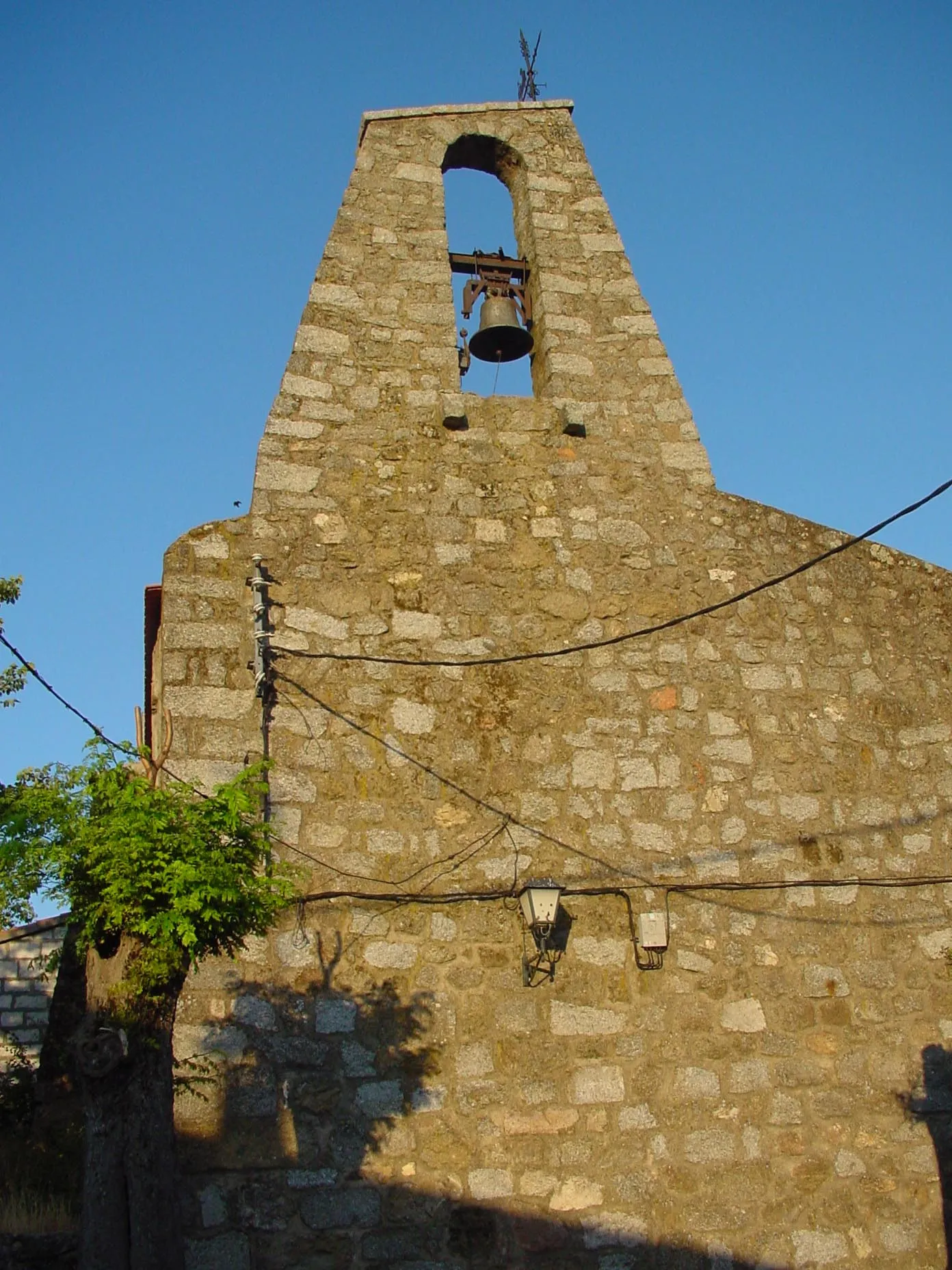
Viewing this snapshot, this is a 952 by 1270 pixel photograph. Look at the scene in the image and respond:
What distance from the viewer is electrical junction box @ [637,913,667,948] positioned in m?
6.26

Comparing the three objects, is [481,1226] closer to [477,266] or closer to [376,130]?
[477,266]

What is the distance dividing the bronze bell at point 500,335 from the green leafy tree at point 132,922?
3.78 metres

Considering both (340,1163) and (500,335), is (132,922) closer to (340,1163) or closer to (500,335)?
(340,1163)

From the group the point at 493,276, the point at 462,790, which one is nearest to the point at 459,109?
the point at 493,276

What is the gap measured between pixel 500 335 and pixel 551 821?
10.2 ft

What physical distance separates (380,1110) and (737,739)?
2.63 meters

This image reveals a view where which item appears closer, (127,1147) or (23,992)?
(127,1147)

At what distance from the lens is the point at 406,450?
711cm

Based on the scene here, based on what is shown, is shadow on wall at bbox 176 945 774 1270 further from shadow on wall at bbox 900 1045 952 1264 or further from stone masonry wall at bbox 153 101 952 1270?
shadow on wall at bbox 900 1045 952 1264

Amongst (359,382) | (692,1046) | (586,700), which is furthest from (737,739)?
(359,382)

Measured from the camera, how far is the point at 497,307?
25.8 feet

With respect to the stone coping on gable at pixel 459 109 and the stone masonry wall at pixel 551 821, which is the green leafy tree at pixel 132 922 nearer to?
the stone masonry wall at pixel 551 821

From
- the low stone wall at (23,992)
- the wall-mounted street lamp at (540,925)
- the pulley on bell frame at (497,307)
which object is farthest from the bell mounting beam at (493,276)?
the low stone wall at (23,992)

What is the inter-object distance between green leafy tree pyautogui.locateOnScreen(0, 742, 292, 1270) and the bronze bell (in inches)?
149
